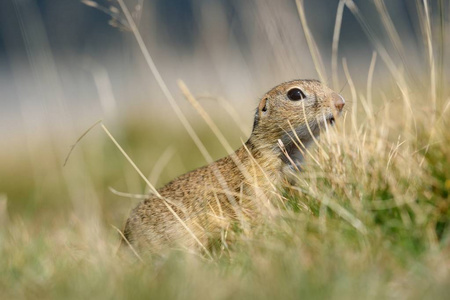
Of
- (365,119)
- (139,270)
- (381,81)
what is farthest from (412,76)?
(381,81)

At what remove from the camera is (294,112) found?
182 inches

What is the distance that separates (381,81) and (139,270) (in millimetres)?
4479

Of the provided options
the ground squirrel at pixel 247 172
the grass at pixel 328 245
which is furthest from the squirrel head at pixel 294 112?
the grass at pixel 328 245

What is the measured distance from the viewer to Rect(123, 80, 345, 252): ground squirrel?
168 inches

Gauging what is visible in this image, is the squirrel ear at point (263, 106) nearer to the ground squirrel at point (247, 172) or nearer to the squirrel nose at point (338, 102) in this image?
the ground squirrel at point (247, 172)

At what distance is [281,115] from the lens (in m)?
4.68

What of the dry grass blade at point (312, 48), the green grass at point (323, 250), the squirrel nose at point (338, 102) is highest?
the dry grass blade at point (312, 48)

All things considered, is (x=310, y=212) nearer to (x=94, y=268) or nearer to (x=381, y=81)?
(x=94, y=268)

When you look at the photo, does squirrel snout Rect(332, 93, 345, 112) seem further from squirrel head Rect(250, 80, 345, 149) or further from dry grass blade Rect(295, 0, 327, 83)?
dry grass blade Rect(295, 0, 327, 83)

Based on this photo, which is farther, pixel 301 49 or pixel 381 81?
pixel 381 81

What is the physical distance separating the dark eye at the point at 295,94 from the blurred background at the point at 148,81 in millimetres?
129

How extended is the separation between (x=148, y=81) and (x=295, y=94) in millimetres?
3675

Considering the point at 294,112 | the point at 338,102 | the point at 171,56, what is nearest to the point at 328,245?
the point at 338,102

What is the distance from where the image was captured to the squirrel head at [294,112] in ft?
14.3
